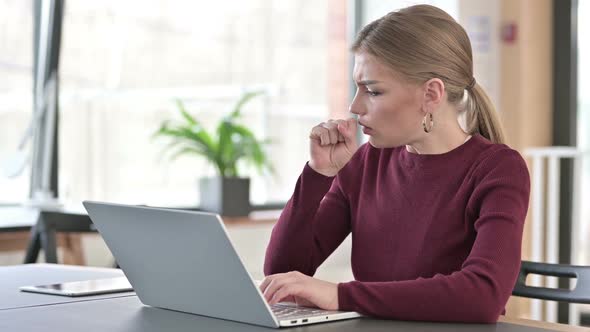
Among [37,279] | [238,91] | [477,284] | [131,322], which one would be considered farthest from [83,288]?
[238,91]

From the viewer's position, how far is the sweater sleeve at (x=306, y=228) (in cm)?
191

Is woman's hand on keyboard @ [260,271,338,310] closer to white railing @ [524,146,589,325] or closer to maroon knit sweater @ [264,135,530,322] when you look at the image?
maroon knit sweater @ [264,135,530,322]

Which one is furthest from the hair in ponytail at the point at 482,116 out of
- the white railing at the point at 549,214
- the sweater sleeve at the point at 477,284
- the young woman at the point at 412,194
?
the white railing at the point at 549,214

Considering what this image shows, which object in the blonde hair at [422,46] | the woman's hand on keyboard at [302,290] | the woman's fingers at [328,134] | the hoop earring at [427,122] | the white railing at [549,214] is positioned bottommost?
the white railing at [549,214]

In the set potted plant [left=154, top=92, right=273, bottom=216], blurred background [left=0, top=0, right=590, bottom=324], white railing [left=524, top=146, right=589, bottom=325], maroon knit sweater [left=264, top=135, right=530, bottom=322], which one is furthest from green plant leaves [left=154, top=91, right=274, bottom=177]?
maroon knit sweater [left=264, top=135, right=530, bottom=322]

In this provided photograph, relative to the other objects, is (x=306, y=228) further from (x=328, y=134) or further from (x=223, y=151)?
(x=223, y=151)

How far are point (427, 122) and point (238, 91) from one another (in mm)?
2717

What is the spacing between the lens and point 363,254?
191 cm

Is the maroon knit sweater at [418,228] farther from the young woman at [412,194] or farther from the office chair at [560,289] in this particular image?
the office chair at [560,289]

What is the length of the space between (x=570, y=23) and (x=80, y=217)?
2615 mm

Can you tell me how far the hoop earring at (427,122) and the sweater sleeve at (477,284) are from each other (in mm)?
187

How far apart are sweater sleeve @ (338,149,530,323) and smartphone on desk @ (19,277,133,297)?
1.63 ft

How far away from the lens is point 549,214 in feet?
14.9

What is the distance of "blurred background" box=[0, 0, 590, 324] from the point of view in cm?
386
